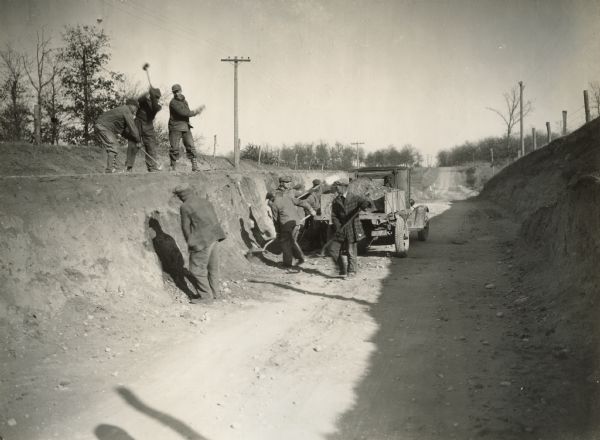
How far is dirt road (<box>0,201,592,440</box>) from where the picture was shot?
391cm

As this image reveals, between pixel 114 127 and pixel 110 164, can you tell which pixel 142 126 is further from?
pixel 110 164

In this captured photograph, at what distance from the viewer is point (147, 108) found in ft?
34.8

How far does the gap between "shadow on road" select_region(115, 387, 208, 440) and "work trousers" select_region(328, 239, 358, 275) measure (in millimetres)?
5632

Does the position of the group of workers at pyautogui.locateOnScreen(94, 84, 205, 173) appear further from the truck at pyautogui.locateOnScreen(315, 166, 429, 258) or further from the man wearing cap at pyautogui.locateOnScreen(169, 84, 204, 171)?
the truck at pyautogui.locateOnScreen(315, 166, 429, 258)

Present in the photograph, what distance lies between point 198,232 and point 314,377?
3361mm

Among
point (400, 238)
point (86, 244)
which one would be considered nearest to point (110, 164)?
point (86, 244)

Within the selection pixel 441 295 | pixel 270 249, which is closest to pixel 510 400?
pixel 441 295

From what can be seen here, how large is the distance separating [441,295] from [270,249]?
17.2 ft

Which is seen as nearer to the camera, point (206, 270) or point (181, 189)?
point (181, 189)

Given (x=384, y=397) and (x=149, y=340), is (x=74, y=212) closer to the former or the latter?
(x=149, y=340)

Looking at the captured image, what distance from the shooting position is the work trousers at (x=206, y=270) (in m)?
7.42

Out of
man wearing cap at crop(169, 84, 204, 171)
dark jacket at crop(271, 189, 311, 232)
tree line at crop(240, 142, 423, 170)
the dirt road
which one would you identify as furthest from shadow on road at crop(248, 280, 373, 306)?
tree line at crop(240, 142, 423, 170)

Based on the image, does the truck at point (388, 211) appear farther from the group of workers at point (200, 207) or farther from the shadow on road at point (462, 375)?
the shadow on road at point (462, 375)

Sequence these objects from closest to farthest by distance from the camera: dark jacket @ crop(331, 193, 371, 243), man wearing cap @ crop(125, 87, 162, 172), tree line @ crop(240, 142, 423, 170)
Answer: dark jacket @ crop(331, 193, 371, 243) → man wearing cap @ crop(125, 87, 162, 172) → tree line @ crop(240, 142, 423, 170)
